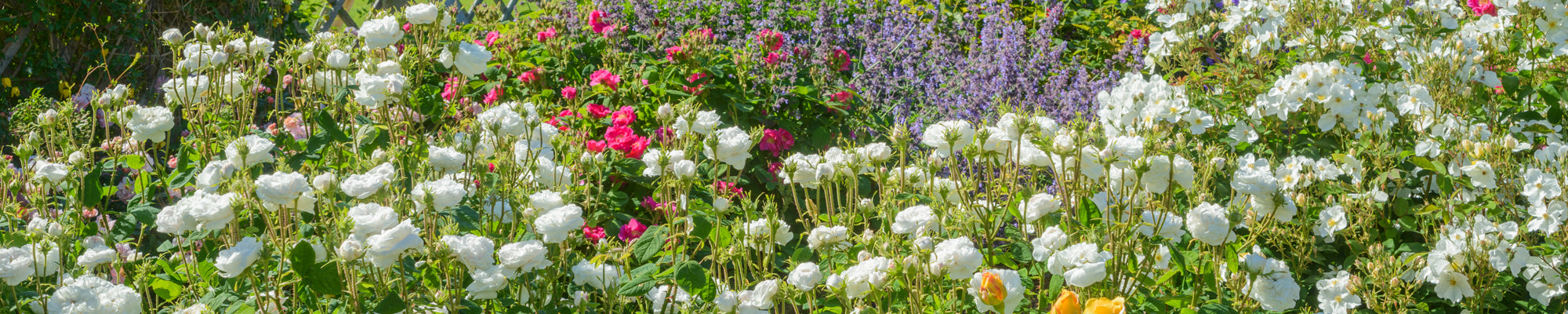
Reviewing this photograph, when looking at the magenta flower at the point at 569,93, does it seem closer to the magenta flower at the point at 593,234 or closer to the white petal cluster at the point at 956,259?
the magenta flower at the point at 593,234

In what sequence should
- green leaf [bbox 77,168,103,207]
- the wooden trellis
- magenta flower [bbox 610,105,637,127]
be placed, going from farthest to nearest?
the wooden trellis → magenta flower [bbox 610,105,637,127] → green leaf [bbox 77,168,103,207]

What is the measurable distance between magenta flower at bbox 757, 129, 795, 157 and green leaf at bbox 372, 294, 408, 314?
139 cm

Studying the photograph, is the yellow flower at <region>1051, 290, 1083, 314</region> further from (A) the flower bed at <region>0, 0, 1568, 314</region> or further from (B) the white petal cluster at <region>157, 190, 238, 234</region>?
(B) the white petal cluster at <region>157, 190, 238, 234</region>

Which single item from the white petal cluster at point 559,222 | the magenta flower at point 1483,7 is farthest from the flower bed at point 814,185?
the magenta flower at point 1483,7

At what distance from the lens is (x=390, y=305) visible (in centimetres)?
124

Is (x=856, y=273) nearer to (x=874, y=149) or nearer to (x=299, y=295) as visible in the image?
(x=874, y=149)

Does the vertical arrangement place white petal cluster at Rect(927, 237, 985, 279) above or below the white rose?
below

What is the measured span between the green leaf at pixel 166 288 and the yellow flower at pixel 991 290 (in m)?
1.09

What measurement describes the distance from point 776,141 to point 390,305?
4.83ft

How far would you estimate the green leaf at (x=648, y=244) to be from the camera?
152 centimetres

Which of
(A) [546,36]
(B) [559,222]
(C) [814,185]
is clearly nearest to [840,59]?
(A) [546,36]

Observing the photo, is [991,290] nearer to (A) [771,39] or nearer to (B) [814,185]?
(B) [814,185]

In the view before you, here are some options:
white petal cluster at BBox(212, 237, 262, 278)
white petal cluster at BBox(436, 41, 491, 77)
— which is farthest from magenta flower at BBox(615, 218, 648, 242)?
white petal cluster at BBox(212, 237, 262, 278)

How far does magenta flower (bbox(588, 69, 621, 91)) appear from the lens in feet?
8.91
